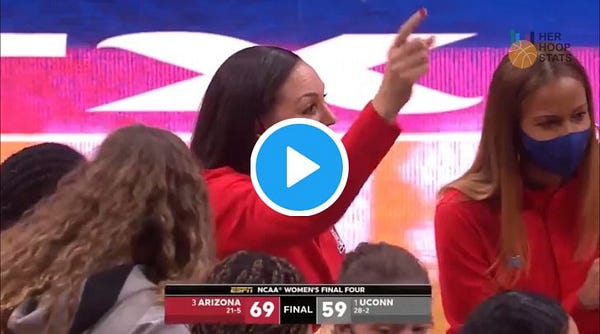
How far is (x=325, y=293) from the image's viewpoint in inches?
67.2

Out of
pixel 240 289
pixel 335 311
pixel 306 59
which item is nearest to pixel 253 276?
pixel 240 289

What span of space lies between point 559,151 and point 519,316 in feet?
0.87

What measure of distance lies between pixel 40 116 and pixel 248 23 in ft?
1.21

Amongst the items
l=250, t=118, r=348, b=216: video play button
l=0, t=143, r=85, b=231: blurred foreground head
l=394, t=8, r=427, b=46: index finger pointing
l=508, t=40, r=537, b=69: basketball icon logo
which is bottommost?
l=0, t=143, r=85, b=231: blurred foreground head

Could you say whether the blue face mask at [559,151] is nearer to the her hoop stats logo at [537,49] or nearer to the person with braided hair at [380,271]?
the her hoop stats logo at [537,49]

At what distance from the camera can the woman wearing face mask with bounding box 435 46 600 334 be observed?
1728 mm

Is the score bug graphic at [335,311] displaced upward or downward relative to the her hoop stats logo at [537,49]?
downward

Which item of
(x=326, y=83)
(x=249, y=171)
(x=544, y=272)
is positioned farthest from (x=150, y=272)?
(x=544, y=272)

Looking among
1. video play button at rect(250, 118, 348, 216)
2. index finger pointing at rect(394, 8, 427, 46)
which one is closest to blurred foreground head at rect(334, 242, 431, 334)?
video play button at rect(250, 118, 348, 216)

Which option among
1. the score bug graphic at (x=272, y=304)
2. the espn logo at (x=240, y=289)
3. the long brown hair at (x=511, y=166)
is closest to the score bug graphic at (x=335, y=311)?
the score bug graphic at (x=272, y=304)

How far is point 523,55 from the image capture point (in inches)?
68.1

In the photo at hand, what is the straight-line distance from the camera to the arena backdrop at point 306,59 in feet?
5.73

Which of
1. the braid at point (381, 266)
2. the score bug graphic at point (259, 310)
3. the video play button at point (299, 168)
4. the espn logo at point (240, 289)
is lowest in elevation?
the score bug graphic at point (259, 310)

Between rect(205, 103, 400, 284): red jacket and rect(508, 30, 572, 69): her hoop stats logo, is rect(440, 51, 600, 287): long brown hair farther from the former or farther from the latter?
rect(205, 103, 400, 284): red jacket
